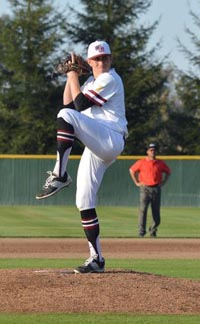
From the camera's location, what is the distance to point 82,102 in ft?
29.6

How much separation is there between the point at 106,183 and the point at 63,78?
11.8m

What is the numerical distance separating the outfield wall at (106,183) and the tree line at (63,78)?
9.47 metres

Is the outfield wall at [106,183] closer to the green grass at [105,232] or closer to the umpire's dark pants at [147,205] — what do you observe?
the green grass at [105,232]

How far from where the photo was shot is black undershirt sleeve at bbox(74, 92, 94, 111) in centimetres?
901

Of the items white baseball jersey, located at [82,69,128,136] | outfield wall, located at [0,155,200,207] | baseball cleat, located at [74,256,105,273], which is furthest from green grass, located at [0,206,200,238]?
white baseball jersey, located at [82,69,128,136]

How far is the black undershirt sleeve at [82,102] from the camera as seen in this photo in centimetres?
901

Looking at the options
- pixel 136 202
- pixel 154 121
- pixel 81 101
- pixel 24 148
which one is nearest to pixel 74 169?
pixel 136 202

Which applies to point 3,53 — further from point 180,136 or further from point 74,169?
point 74,169

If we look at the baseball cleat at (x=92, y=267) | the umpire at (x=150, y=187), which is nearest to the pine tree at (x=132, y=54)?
the umpire at (x=150, y=187)

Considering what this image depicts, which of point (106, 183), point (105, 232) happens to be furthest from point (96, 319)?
point (106, 183)

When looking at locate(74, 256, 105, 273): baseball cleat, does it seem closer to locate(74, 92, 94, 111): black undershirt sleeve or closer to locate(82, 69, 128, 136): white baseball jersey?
locate(82, 69, 128, 136): white baseball jersey

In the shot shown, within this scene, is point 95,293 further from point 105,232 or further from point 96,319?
point 105,232

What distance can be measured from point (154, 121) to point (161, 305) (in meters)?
36.1

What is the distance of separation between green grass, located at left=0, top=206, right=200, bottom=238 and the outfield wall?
2.15ft
